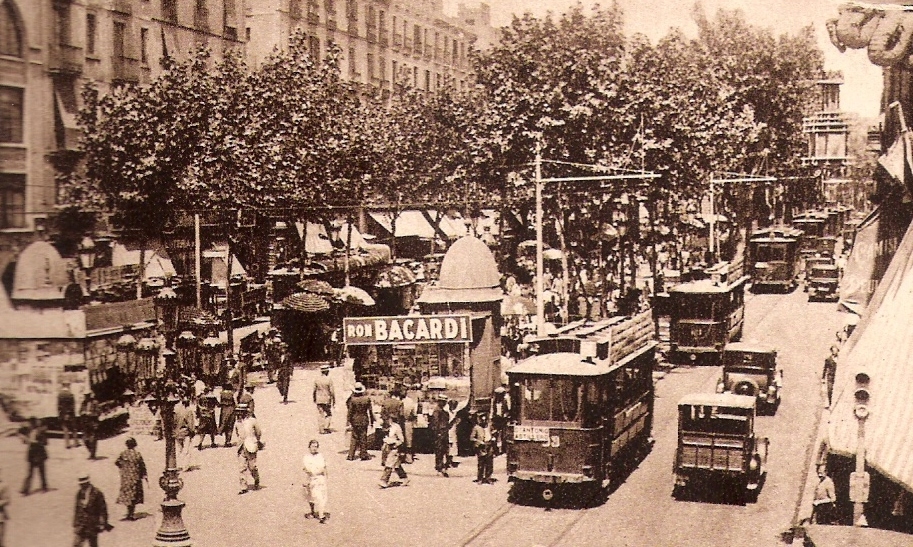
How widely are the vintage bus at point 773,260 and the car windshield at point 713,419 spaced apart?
97.6ft

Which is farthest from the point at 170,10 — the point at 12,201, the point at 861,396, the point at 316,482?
the point at 861,396

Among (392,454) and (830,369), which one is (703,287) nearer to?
(830,369)

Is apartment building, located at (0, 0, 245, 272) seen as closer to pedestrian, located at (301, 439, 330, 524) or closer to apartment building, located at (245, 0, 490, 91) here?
pedestrian, located at (301, 439, 330, 524)

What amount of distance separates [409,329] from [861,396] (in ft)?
36.2

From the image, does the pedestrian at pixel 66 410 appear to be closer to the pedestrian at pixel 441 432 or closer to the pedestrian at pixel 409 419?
the pedestrian at pixel 441 432

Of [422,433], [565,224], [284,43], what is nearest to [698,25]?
[565,224]

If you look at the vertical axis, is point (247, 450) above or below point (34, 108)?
below

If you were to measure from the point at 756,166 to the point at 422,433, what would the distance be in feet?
114

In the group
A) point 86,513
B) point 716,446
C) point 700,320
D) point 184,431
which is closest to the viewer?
point 86,513

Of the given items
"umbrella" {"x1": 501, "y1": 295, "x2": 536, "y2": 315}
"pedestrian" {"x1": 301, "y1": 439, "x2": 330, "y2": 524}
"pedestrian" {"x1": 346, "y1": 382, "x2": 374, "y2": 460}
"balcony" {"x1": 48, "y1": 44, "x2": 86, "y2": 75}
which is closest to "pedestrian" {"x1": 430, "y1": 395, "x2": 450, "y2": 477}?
"pedestrian" {"x1": 346, "y1": 382, "x2": 374, "y2": 460}

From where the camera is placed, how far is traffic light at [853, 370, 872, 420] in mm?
12422

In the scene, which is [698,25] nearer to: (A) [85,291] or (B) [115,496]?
(B) [115,496]

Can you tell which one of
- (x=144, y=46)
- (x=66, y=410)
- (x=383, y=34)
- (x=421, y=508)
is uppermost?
(x=383, y=34)

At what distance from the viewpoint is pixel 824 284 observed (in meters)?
43.8
